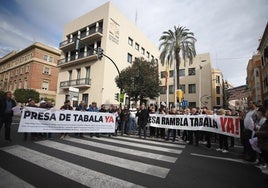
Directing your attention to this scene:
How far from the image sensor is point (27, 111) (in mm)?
6750

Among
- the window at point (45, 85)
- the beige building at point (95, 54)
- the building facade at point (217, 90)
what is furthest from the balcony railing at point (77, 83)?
the building facade at point (217, 90)

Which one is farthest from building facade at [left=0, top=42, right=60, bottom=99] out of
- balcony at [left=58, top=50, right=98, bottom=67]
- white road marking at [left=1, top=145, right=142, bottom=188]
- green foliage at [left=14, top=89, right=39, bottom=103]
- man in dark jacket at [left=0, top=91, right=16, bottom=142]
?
white road marking at [left=1, top=145, right=142, bottom=188]

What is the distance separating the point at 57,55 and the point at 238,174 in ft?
149

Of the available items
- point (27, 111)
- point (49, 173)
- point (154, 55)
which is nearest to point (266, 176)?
point (49, 173)

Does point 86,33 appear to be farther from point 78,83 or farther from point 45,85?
point 45,85

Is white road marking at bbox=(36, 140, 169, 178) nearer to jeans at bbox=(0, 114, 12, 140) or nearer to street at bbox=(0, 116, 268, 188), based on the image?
street at bbox=(0, 116, 268, 188)

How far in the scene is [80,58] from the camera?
24.2 metres

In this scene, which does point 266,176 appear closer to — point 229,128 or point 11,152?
point 229,128

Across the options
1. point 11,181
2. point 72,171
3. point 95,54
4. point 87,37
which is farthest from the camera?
point 87,37

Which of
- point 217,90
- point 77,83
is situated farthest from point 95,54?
point 217,90

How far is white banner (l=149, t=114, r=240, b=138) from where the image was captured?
21.1 feet

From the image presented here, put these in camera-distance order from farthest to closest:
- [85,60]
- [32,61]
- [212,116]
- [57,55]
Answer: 1. [57,55]
2. [32,61]
3. [85,60]
4. [212,116]

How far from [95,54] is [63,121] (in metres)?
16.6

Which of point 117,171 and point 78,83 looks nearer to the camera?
point 117,171
